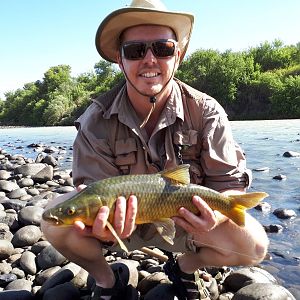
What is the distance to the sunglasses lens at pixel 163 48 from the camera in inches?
137

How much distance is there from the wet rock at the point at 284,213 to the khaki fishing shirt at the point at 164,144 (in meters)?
2.66

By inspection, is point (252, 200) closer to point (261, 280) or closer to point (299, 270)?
point (261, 280)

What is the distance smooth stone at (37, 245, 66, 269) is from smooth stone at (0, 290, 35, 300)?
2.51 feet

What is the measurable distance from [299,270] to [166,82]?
2430mm

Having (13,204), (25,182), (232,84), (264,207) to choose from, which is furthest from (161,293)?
(232,84)

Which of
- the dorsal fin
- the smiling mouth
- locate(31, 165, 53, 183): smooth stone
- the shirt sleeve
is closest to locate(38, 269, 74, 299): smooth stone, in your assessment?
the shirt sleeve

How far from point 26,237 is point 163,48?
3.11 m

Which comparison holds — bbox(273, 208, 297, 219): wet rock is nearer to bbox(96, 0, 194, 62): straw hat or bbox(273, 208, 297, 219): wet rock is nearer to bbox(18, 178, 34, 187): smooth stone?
bbox(96, 0, 194, 62): straw hat

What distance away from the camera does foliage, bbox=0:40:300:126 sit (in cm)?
4684

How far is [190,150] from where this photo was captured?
12.0 feet

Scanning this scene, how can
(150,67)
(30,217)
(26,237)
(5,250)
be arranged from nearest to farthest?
(150,67) → (5,250) → (26,237) → (30,217)

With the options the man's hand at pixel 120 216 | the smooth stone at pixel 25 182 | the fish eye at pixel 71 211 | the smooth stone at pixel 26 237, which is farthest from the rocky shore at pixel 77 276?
the smooth stone at pixel 25 182

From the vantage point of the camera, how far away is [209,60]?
60719 mm

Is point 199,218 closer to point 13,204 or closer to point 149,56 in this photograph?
point 149,56
